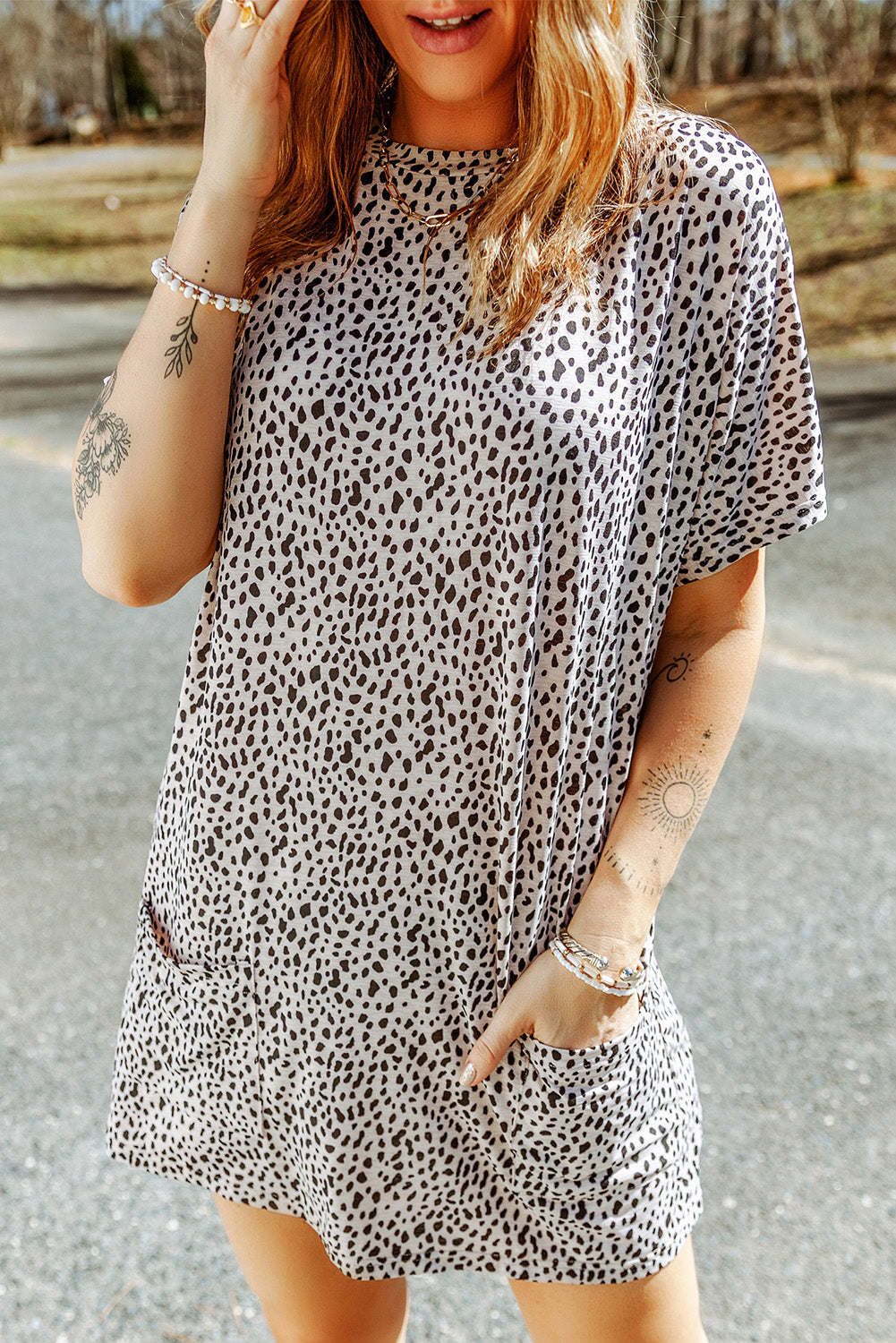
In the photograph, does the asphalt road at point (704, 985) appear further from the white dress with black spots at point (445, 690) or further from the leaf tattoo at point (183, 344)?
the leaf tattoo at point (183, 344)

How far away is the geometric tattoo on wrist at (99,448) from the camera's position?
1195 mm

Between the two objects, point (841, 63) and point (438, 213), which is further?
point (841, 63)

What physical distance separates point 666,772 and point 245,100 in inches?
29.0

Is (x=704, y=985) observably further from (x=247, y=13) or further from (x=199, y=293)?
(x=247, y=13)

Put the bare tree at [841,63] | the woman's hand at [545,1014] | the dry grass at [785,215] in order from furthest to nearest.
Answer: the bare tree at [841,63]
the dry grass at [785,215]
the woman's hand at [545,1014]

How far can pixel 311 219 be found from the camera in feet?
4.00

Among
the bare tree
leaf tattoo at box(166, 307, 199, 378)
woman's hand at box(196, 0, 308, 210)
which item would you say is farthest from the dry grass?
leaf tattoo at box(166, 307, 199, 378)

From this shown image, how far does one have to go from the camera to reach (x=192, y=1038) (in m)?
1.32

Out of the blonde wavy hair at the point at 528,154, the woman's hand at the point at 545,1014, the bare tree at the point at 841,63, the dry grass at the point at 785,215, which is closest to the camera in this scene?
the blonde wavy hair at the point at 528,154

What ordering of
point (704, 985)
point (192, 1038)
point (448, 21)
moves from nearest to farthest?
point (448, 21), point (192, 1038), point (704, 985)

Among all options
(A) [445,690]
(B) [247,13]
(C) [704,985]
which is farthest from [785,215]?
(A) [445,690]

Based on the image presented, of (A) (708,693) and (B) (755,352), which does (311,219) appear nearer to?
(B) (755,352)

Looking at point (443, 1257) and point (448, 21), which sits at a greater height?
point (448, 21)

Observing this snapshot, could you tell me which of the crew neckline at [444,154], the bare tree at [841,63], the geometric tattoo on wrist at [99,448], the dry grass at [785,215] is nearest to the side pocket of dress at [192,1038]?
the geometric tattoo on wrist at [99,448]
